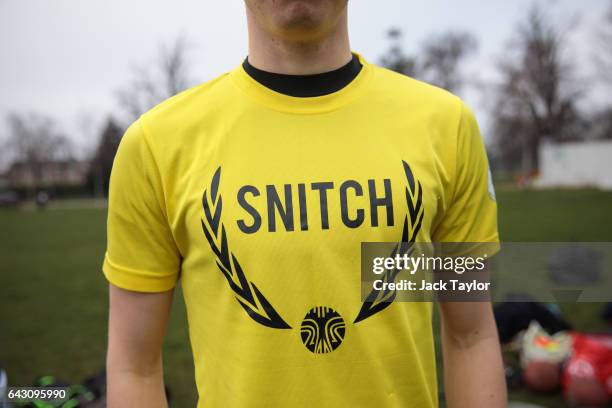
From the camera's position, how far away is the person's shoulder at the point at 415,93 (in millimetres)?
1304

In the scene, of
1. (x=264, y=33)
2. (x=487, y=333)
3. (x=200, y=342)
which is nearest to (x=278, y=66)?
(x=264, y=33)

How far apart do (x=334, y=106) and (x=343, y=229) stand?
32cm

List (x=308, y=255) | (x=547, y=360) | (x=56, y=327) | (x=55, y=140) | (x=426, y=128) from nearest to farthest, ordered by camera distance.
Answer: (x=308, y=255) → (x=426, y=128) → (x=547, y=360) → (x=56, y=327) → (x=55, y=140)

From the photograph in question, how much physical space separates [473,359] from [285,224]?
0.62 meters

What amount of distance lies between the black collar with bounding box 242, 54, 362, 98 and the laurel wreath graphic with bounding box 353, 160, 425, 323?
0.27m

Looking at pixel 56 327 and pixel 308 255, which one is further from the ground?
pixel 308 255

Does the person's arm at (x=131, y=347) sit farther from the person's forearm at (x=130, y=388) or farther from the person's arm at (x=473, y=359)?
the person's arm at (x=473, y=359)

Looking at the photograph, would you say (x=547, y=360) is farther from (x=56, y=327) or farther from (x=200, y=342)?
(x=56, y=327)

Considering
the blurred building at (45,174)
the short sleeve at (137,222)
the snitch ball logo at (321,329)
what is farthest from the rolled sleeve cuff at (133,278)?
the blurred building at (45,174)

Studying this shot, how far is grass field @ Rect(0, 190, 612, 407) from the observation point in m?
5.02

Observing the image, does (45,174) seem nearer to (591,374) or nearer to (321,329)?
(591,374)

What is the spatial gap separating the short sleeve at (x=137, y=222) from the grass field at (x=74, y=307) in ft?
9.03

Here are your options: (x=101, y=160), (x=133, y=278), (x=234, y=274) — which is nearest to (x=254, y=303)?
(x=234, y=274)

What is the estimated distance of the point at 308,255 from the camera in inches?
45.6
